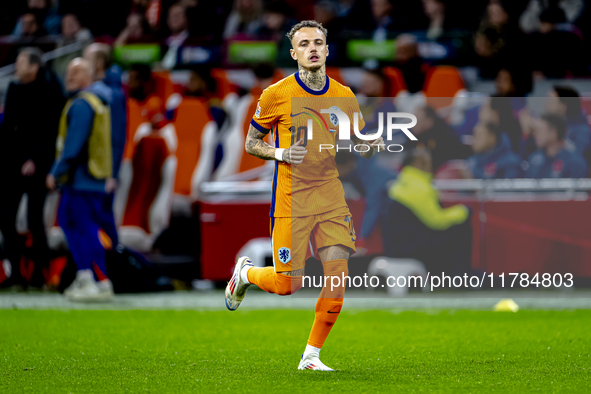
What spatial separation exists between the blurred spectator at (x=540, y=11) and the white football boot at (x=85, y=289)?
7.16 meters

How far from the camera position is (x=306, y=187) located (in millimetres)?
5145

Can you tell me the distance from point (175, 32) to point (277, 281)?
9908 mm

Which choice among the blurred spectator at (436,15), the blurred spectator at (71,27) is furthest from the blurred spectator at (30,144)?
the blurred spectator at (436,15)

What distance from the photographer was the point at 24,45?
43.4 feet

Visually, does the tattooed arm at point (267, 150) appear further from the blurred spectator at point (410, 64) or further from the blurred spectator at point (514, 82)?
the blurred spectator at point (410, 64)

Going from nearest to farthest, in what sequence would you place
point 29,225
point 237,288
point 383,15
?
1. point 237,288
2. point 29,225
3. point 383,15

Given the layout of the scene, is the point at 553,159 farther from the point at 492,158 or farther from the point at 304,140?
the point at 304,140

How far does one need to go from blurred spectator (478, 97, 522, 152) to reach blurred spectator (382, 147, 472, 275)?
87 cm

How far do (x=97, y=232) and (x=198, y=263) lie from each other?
75.4 inches

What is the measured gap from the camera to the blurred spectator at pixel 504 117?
9703mm

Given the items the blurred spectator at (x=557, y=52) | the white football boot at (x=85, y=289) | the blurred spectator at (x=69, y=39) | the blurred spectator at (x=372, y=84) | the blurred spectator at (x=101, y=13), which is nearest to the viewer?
the white football boot at (x=85, y=289)

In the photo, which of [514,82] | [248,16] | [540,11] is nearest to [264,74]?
[248,16]

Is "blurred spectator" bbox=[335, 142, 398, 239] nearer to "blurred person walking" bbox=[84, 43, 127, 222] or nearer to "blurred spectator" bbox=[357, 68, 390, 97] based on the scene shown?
"blurred spectator" bbox=[357, 68, 390, 97]

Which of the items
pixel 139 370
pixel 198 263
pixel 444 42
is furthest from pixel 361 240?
pixel 139 370
